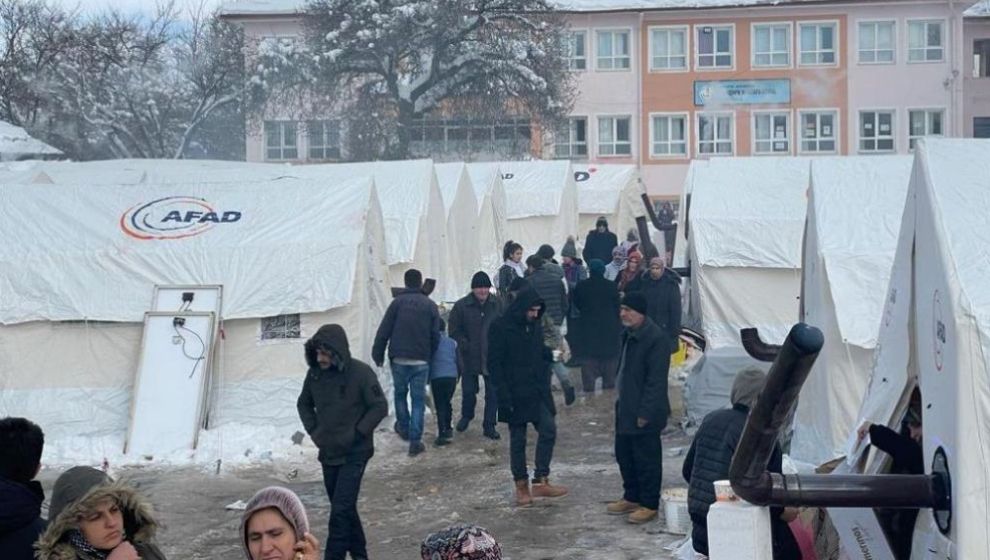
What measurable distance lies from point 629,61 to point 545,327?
38.1 meters

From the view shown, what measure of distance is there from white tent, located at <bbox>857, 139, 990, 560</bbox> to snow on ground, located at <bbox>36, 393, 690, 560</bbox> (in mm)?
4254

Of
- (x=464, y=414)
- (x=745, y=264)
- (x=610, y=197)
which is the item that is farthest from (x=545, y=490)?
(x=610, y=197)

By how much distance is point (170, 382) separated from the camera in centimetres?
1466

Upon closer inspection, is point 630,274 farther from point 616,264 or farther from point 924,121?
point 924,121

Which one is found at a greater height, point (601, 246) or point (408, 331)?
point (601, 246)

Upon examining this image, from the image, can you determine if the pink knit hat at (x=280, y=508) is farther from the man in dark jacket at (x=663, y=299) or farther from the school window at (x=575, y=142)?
the school window at (x=575, y=142)

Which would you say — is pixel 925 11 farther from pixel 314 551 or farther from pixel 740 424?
pixel 314 551

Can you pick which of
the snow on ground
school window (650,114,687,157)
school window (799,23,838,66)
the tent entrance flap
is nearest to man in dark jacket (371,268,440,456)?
the snow on ground

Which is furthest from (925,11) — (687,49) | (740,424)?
(740,424)

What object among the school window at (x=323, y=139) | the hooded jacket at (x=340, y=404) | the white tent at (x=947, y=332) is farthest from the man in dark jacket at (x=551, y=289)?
the school window at (x=323, y=139)

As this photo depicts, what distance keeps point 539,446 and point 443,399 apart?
3.10 meters

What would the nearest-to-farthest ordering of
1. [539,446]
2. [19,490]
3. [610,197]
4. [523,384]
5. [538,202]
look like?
[19,490] < [523,384] < [539,446] < [538,202] < [610,197]

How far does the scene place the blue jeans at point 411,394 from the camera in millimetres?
14320

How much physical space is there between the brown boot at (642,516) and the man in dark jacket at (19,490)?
601cm
